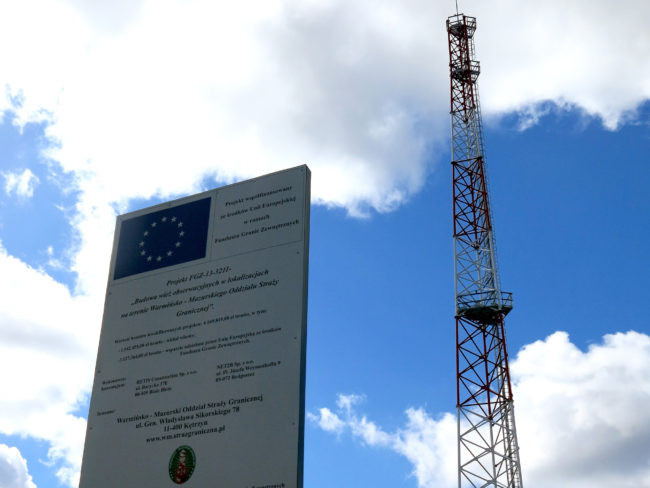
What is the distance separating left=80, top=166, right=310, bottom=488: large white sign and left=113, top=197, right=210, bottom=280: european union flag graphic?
22mm

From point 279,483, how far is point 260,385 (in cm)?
125

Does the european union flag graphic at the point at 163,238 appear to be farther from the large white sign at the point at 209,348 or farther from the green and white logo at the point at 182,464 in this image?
the green and white logo at the point at 182,464

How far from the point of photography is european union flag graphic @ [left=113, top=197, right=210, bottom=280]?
1128cm

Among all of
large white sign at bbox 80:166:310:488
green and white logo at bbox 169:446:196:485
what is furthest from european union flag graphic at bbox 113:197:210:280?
green and white logo at bbox 169:446:196:485


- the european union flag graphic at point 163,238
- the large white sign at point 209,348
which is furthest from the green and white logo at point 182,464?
the european union flag graphic at point 163,238

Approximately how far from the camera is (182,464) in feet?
31.5

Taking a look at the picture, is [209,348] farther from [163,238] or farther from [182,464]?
[163,238]

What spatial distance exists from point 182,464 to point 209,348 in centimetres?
152

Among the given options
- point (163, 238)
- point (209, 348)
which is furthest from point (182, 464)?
point (163, 238)

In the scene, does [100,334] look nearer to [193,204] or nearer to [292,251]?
[193,204]

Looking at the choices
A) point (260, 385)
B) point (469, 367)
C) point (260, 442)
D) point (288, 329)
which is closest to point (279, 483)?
point (260, 442)

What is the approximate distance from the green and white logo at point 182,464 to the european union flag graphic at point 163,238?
9.32 ft

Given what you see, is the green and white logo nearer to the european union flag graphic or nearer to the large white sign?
the large white sign

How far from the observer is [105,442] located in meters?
10.4
